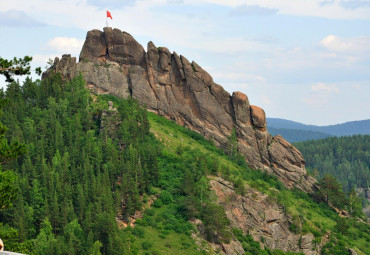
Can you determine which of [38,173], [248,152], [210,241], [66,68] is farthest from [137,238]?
[66,68]

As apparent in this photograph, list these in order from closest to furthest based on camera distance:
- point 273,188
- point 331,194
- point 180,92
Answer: point 273,188 < point 331,194 < point 180,92

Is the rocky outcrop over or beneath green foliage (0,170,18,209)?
beneath

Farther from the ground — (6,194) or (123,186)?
(6,194)

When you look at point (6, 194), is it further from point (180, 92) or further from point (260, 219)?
point (180, 92)

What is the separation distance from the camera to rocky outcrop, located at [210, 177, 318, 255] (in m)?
94.6

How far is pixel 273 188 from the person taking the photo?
110m

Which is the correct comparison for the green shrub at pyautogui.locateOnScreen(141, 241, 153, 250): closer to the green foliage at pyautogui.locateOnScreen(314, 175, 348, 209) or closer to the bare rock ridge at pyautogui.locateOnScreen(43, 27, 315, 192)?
the bare rock ridge at pyautogui.locateOnScreen(43, 27, 315, 192)

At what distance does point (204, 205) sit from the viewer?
90.2 metres

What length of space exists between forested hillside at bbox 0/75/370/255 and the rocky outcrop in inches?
29.9

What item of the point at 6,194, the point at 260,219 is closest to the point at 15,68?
the point at 6,194

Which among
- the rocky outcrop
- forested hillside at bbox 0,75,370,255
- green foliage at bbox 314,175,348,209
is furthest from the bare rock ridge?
the rocky outcrop

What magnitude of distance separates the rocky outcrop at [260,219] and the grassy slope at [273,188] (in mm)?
2046

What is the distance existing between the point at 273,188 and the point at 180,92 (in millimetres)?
34412

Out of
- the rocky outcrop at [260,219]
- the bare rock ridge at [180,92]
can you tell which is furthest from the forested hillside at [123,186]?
the bare rock ridge at [180,92]
